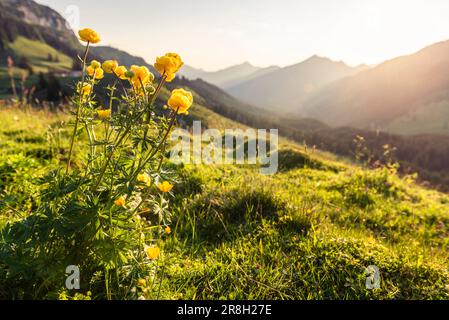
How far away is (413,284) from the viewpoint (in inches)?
131

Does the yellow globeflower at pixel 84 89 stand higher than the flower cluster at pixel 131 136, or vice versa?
the yellow globeflower at pixel 84 89

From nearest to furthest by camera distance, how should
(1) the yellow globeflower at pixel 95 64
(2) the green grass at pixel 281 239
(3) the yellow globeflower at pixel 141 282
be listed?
(3) the yellow globeflower at pixel 141 282, (1) the yellow globeflower at pixel 95 64, (2) the green grass at pixel 281 239

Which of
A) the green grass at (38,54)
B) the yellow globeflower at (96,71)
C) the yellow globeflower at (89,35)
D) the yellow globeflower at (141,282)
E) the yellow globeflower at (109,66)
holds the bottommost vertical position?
the yellow globeflower at (141,282)

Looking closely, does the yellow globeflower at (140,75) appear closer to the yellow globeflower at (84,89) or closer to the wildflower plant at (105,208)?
the wildflower plant at (105,208)

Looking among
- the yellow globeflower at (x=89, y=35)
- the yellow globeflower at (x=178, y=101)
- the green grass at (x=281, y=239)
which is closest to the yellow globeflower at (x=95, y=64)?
the yellow globeflower at (x=89, y=35)

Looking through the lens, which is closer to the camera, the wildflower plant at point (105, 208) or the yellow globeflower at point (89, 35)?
the wildflower plant at point (105, 208)

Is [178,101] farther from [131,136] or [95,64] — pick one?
[95,64]

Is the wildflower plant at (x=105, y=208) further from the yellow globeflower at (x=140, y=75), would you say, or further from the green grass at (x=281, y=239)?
the green grass at (x=281, y=239)

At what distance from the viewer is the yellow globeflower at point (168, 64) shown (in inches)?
93.2

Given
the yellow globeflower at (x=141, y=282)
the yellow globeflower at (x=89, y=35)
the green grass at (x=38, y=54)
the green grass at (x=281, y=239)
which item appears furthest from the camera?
the green grass at (x=38, y=54)

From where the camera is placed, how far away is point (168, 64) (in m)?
2.37

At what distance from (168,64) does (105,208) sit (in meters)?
1.26

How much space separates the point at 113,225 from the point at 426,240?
16.9 feet
